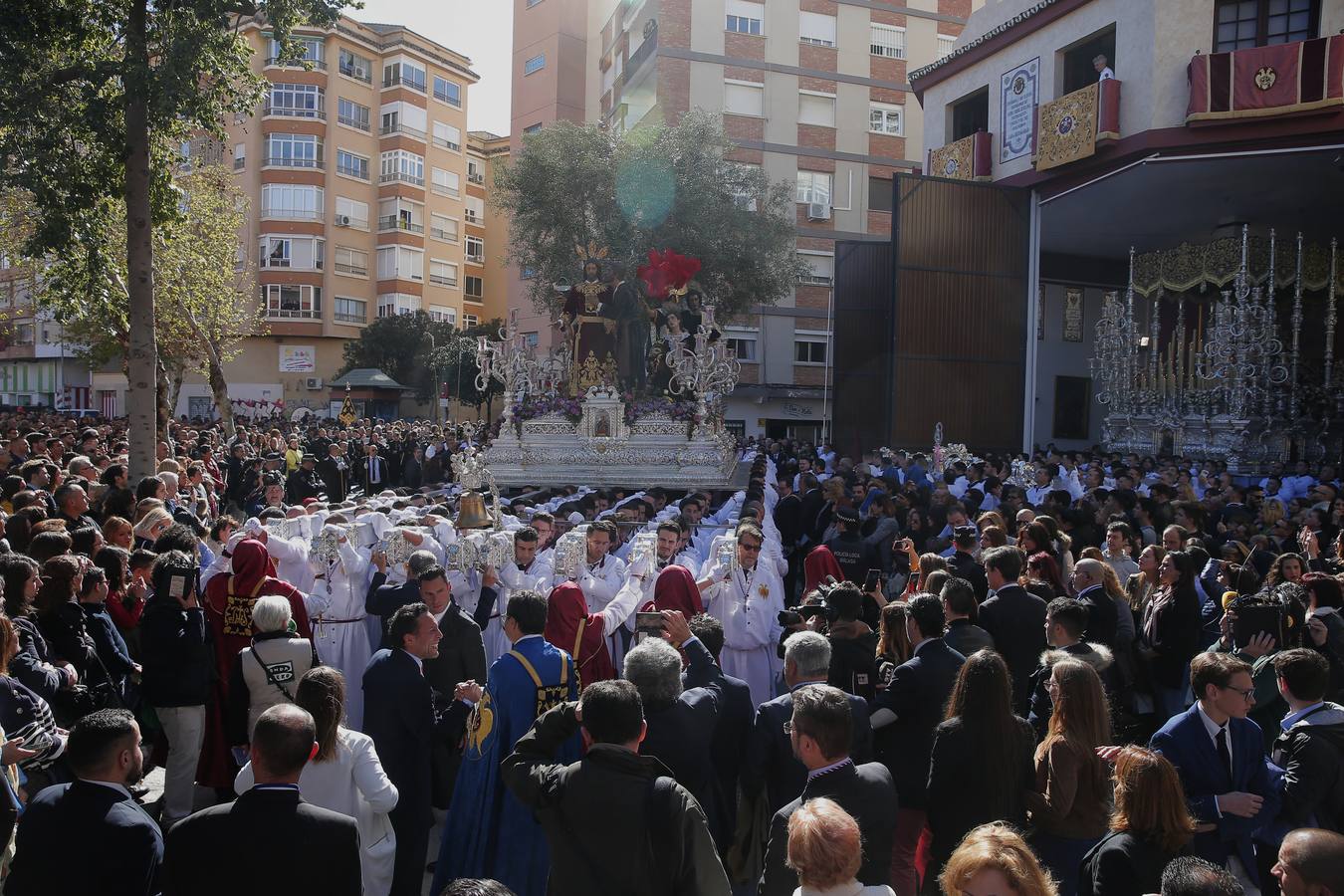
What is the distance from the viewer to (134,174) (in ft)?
36.9

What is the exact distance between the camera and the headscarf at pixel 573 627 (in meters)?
5.54

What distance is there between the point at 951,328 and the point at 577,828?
774 inches

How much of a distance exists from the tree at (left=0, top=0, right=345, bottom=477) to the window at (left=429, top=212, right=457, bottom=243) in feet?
116

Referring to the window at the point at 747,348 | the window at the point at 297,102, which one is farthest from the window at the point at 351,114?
the window at the point at 747,348

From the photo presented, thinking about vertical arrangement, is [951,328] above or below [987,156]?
below

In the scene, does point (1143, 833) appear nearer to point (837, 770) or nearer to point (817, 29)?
point (837, 770)

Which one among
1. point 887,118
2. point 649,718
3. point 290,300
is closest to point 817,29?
point 887,118

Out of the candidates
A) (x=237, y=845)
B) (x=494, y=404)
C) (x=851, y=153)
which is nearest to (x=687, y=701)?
(x=237, y=845)

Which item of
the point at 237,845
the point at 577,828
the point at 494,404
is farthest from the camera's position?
the point at 494,404

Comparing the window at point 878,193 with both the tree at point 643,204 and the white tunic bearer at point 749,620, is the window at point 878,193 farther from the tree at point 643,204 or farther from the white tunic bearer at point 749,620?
the white tunic bearer at point 749,620

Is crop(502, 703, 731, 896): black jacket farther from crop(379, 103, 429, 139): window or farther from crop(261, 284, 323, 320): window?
crop(379, 103, 429, 139): window

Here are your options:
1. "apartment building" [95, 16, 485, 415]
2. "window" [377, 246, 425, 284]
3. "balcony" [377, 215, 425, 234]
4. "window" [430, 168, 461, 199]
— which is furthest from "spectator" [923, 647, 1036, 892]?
"window" [430, 168, 461, 199]

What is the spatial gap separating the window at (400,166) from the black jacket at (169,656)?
42046 millimetres

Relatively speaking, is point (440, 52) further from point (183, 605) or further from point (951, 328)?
point (183, 605)
